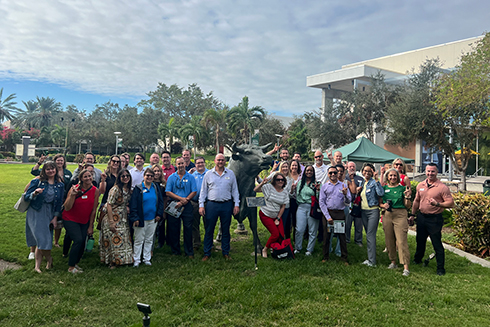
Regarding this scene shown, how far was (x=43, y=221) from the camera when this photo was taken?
5.07 m

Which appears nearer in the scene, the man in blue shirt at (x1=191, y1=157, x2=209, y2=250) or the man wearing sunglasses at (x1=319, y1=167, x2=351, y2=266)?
the man wearing sunglasses at (x1=319, y1=167, x2=351, y2=266)

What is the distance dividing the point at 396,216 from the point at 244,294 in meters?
2.95

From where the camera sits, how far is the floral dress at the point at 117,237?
5406 millimetres

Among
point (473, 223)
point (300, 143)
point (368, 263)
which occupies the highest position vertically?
point (300, 143)

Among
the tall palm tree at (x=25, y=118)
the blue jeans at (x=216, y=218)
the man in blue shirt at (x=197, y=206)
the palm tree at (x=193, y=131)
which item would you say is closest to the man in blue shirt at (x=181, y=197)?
the man in blue shirt at (x=197, y=206)

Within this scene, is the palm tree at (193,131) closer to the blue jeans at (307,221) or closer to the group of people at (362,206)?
the group of people at (362,206)

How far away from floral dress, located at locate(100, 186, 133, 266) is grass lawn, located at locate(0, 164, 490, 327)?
0.64 feet

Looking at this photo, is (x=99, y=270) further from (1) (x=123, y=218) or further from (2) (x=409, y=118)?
(2) (x=409, y=118)

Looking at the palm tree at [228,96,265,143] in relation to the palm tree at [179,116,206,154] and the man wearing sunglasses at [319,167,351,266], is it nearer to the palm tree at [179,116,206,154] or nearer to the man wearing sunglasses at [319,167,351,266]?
the palm tree at [179,116,206,154]

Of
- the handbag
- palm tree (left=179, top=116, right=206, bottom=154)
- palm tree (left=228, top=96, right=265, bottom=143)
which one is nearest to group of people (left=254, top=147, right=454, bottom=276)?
the handbag

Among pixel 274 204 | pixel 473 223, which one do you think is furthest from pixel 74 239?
pixel 473 223

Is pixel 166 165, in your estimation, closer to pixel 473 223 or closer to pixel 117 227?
pixel 117 227

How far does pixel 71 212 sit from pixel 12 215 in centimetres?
541

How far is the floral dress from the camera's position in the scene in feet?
17.7
